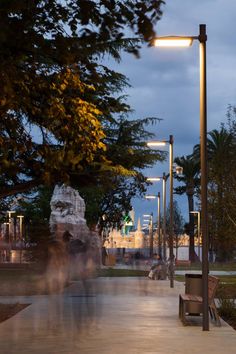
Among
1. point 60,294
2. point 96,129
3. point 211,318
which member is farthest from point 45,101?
point 60,294

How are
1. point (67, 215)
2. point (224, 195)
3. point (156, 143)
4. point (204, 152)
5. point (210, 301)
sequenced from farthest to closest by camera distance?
point (67, 215) < point (224, 195) < point (156, 143) < point (210, 301) < point (204, 152)

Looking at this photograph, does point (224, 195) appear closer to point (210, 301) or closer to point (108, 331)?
point (210, 301)

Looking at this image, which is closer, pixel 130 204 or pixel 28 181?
pixel 28 181

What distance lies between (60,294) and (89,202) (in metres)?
45.8

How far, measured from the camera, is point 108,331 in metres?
13.8

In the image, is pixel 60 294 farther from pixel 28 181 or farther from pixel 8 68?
pixel 8 68

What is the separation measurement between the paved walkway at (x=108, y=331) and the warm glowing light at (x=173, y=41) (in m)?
5.76

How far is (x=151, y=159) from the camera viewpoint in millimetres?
23312

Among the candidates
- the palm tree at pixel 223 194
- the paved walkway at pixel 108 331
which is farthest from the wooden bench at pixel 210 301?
the palm tree at pixel 223 194

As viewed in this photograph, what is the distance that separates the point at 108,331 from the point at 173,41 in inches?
236

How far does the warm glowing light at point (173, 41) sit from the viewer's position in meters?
14.8

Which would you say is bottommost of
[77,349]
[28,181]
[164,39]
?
[77,349]

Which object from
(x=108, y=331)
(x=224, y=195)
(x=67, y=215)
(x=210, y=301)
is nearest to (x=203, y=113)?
(x=210, y=301)

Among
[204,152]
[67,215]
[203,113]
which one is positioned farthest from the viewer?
[67,215]
